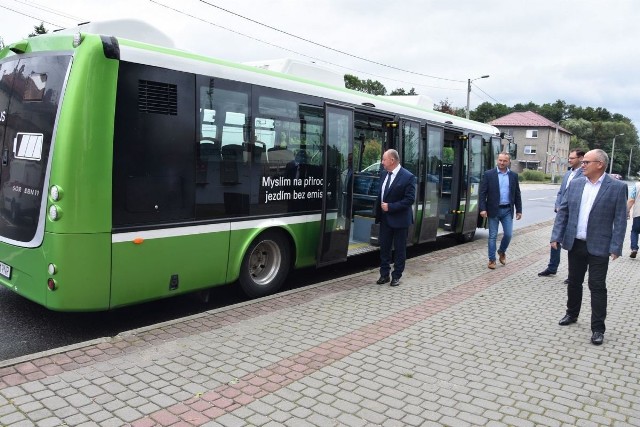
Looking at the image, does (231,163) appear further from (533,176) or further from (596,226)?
(533,176)

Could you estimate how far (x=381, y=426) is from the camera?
3.38m

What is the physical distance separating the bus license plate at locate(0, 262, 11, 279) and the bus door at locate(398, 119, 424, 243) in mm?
6113

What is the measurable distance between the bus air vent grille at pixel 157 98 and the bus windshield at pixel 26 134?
27.0 inches

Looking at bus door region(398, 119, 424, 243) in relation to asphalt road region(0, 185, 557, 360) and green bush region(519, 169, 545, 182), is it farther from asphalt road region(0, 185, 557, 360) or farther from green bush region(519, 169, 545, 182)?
green bush region(519, 169, 545, 182)

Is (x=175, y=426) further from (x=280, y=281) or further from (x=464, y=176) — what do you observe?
(x=464, y=176)

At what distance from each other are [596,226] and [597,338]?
1139mm

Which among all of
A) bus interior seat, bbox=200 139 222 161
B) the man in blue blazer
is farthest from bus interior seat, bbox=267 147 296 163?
the man in blue blazer

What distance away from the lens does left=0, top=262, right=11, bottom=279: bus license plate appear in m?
5.05

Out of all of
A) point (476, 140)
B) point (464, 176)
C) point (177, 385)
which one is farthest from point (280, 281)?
point (476, 140)

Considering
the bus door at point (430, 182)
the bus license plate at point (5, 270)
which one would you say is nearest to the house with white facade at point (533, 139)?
the bus door at point (430, 182)

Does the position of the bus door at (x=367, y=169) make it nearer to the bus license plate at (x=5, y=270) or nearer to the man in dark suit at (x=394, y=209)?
the man in dark suit at (x=394, y=209)

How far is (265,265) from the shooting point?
6.66 m

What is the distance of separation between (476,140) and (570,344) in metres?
7.42

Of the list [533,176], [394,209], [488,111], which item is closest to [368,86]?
[533,176]
